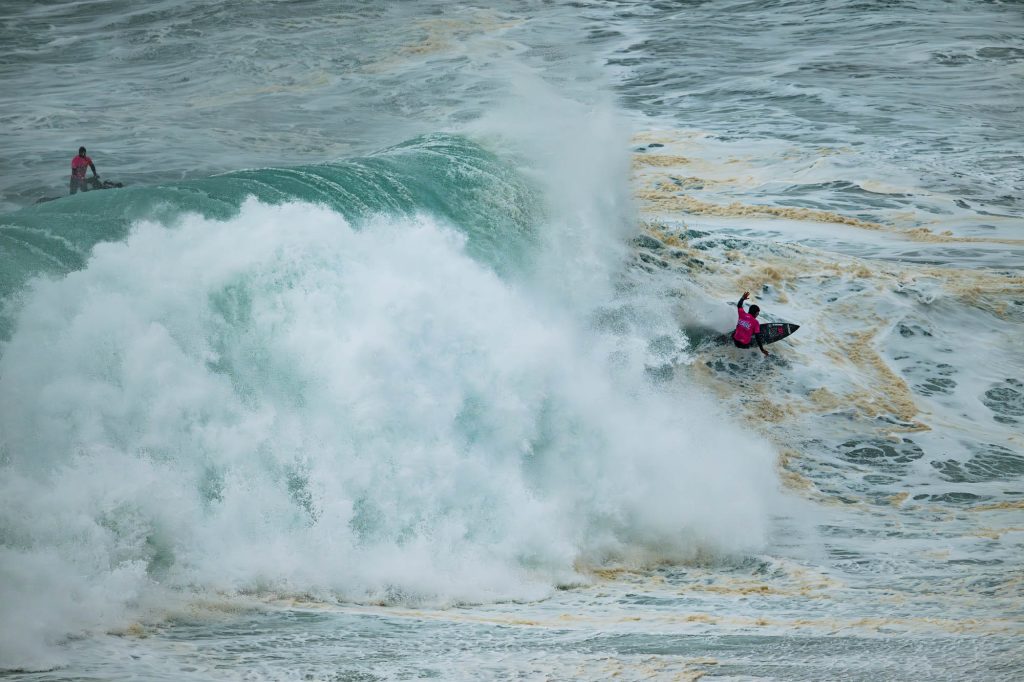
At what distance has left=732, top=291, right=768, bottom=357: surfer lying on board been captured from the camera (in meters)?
12.0

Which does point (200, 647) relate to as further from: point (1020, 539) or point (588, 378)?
point (1020, 539)

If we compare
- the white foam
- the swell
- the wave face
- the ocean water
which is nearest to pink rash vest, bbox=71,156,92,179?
the ocean water

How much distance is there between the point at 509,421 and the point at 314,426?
1.73 m

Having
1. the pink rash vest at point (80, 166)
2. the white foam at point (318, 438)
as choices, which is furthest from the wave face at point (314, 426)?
the pink rash vest at point (80, 166)

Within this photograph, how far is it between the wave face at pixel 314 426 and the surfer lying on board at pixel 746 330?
4.92ft

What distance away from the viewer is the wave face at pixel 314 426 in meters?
7.24

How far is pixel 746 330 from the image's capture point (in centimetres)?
1204

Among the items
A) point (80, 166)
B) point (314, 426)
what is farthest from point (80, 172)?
point (314, 426)

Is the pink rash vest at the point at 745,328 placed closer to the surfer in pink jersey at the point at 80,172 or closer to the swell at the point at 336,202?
the swell at the point at 336,202

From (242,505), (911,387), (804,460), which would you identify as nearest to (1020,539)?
(804,460)

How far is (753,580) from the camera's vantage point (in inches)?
325

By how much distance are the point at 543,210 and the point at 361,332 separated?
13.6ft

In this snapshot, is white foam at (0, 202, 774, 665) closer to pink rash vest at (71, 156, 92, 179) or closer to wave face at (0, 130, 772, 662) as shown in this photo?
wave face at (0, 130, 772, 662)

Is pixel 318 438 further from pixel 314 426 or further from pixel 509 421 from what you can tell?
pixel 509 421
